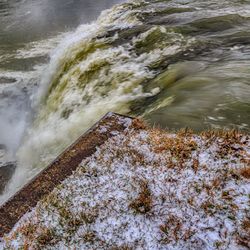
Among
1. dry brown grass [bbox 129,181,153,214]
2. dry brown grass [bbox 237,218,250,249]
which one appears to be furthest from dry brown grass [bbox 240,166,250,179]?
dry brown grass [bbox 129,181,153,214]

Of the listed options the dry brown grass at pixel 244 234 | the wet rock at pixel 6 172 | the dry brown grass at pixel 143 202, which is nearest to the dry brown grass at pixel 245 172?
the dry brown grass at pixel 244 234

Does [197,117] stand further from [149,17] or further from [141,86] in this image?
[149,17]

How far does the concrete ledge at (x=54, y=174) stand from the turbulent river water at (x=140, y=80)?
0.80m

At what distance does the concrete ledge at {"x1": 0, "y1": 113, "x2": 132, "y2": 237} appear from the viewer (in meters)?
3.82

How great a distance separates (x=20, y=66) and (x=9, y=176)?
337 inches

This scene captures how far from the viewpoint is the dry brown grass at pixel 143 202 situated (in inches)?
140

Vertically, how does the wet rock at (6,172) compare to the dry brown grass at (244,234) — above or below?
below

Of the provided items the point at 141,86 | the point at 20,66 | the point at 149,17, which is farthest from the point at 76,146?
the point at 20,66

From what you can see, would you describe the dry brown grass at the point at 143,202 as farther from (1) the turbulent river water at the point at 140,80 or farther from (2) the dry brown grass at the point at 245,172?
(1) the turbulent river water at the point at 140,80

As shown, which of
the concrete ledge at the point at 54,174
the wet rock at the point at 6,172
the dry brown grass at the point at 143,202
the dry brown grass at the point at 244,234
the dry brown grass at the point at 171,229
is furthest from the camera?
the wet rock at the point at 6,172

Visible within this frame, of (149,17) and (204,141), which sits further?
(149,17)

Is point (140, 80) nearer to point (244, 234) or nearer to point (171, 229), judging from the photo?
point (171, 229)

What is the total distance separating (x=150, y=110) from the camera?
233 inches

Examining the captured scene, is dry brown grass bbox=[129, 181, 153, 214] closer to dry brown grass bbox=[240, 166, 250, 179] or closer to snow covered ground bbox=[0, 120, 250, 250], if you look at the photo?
snow covered ground bbox=[0, 120, 250, 250]
